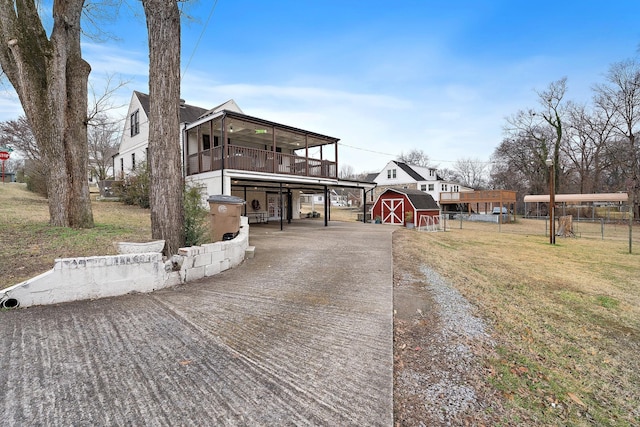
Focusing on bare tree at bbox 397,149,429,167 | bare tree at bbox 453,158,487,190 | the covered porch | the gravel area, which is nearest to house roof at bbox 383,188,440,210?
the covered porch

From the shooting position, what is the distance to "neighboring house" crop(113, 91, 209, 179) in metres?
16.7

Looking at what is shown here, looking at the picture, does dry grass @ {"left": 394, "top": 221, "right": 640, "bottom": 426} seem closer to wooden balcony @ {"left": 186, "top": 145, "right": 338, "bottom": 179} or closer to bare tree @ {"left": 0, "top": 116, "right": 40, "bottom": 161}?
wooden balcony @ {"left": 186, "top": 145, "right": 338, "bottom": 179}

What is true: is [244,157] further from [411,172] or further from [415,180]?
[411,172]

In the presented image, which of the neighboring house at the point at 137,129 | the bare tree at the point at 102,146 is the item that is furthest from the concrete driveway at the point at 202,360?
the bare tree at the point at 102,146

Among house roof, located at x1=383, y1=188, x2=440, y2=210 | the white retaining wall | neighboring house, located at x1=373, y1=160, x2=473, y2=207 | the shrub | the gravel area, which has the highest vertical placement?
neighboring house, located at x1=373, y1=160, x2=473, y2=207

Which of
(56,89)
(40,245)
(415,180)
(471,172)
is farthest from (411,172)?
(40,245)

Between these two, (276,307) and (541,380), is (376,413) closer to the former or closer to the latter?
(541,380)

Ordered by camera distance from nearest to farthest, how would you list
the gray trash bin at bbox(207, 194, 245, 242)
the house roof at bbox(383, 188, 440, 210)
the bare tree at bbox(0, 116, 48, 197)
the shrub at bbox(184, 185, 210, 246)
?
1. the shrub at bbox(184, 185, 210, 246)
2. the gray trash bin at bbox(207, 194, 245, 242)
3. the bare tree at bbox(0, 116, 48, 197)
4. the house roof at bbox(383, 188, 440, 210)

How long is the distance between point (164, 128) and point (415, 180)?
36.3 metres

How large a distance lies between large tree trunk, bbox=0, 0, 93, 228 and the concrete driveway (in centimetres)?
462

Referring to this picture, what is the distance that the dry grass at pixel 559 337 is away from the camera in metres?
2.31

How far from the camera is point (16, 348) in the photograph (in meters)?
2.47

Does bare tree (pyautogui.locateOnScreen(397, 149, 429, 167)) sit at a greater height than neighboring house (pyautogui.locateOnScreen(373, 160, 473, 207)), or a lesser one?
greater

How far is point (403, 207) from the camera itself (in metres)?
21.6
